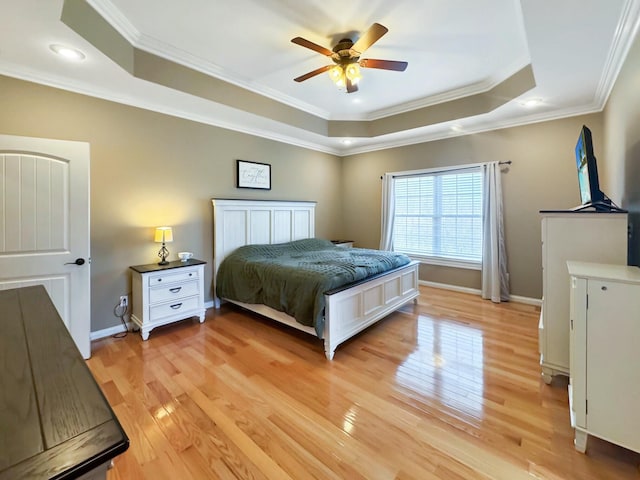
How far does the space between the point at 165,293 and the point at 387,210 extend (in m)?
3.82

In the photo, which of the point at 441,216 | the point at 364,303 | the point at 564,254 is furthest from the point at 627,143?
the point at 441,216

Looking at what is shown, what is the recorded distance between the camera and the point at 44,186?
7.96ft

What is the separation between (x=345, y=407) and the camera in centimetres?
198

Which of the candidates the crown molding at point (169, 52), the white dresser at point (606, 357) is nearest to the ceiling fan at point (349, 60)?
the crown molding at point (169, 52)

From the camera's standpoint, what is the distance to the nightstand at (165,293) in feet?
9.87

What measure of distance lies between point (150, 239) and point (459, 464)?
350 centimetres

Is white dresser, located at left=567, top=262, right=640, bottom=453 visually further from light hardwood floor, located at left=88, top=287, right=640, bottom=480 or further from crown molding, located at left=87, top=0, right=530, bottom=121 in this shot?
crown molding, located at left=87, top=0, right=530, bottom=121

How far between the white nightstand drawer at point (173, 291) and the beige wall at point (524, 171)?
12.2 feet

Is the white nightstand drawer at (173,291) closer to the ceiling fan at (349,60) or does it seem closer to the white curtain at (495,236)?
the ceiling fan at (349,60)

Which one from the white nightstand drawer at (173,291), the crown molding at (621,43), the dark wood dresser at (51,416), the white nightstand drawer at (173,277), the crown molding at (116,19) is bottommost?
the white nightstand drawer at (173,291)

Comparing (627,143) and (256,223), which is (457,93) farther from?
(256,223)

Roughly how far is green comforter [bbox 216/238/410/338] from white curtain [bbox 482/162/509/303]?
1383 mm

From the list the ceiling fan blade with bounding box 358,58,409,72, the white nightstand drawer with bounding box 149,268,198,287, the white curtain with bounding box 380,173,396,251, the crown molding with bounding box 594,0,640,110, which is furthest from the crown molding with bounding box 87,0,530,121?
the white nightstand drawer with bounding box 149,268,198,287

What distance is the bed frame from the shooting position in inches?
107
